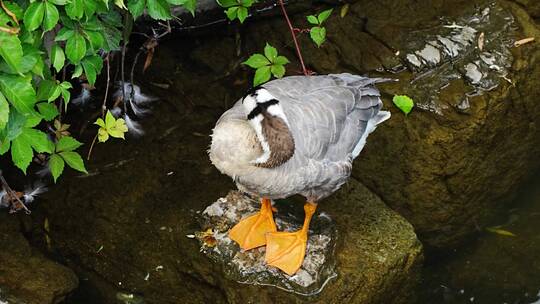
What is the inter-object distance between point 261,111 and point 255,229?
1.02m

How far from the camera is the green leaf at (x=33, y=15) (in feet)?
9.78

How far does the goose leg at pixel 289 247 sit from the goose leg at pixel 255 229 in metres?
0.06

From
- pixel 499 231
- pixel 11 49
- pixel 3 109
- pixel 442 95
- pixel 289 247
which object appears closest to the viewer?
pixel 11 49

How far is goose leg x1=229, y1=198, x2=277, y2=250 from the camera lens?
428 centimetres

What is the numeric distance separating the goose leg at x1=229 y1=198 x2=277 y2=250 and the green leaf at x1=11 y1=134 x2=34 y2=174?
4.53 feet

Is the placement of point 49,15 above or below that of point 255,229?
above

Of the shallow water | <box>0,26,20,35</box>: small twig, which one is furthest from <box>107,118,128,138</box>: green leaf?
the shallow water

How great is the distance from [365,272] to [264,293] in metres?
0.65

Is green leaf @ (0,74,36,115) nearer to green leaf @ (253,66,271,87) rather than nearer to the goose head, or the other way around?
the goose head

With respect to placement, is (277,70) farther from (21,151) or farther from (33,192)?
(33,192)

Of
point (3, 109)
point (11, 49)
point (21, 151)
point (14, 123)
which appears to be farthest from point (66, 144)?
point (11, 49)

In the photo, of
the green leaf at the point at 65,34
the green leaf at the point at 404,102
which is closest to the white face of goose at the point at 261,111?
the green leaf at the point at 65,34

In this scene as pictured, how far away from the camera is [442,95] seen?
5.17 meters

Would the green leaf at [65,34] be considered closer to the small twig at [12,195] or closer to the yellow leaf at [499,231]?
the small twig at [12,195]
